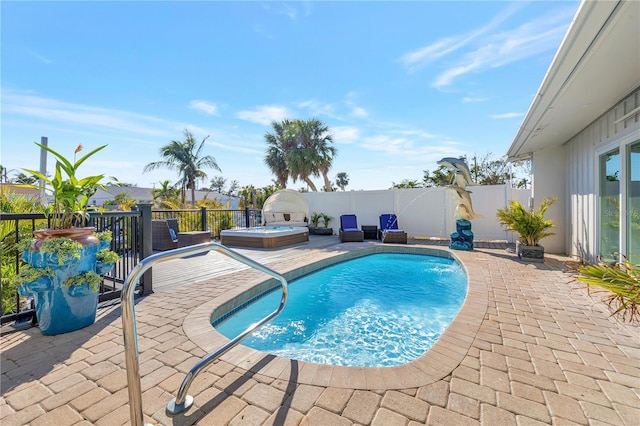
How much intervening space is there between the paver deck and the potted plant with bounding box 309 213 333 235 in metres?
9.87

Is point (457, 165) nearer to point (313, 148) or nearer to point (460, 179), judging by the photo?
point (460, 179)

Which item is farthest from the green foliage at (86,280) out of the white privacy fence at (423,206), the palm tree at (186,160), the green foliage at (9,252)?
the palm tree at (186,160)

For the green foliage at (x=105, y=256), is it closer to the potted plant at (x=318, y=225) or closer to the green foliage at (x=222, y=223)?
the green foliage at (x=222, y=223)

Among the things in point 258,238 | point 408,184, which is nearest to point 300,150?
point 258,238

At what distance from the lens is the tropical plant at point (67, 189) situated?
9.45 ft

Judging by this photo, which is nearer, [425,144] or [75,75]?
[75,75]

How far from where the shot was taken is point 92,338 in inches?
111

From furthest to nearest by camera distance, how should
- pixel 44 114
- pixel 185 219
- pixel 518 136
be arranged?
pixel 185 219 < pixel 44 114 < pixel 518 136

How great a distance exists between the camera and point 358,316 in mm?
4387

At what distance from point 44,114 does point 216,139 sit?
13618mm

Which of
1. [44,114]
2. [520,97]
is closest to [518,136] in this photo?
[520,97]

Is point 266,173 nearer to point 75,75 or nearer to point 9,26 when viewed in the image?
point 75,75

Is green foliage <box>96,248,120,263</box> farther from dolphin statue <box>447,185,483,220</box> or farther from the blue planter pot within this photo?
dolphin statue <box>447,185,483,220</box>

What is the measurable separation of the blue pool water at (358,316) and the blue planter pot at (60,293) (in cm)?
152
